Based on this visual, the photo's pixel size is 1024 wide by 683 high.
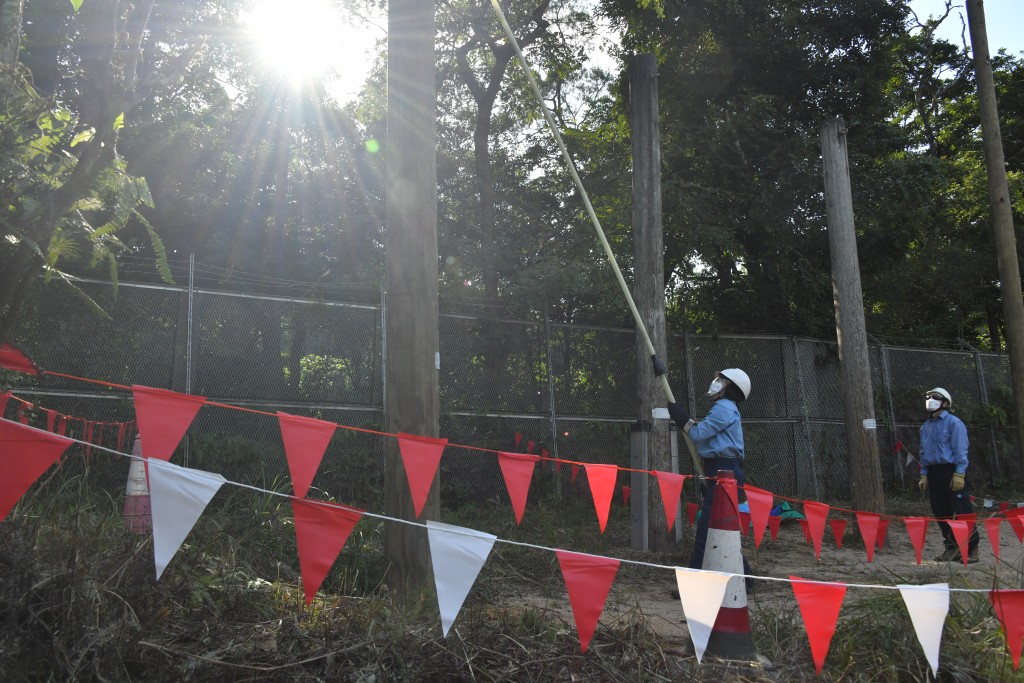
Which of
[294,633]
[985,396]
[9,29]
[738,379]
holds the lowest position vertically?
[294,633]

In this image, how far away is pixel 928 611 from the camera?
367 cm

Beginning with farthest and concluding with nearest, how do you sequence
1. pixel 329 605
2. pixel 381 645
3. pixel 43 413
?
pixel 43 413, pixel 329 605, pixel 381 645

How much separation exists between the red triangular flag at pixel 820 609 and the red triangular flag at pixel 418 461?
1887 millimetres

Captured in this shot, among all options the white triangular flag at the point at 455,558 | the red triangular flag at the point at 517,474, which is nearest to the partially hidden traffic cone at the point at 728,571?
the red triangular flag at the point at 517,474

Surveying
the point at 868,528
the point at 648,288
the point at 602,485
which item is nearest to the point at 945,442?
the point at 868,528

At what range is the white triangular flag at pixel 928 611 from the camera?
3.64m

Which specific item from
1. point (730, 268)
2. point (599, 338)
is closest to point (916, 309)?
point (730, 268)

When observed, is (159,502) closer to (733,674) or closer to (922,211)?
(733,674)

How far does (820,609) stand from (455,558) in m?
1.59

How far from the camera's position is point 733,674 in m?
3.91

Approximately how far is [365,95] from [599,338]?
23.6ft

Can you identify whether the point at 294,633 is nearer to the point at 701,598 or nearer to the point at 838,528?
the point at 701,598

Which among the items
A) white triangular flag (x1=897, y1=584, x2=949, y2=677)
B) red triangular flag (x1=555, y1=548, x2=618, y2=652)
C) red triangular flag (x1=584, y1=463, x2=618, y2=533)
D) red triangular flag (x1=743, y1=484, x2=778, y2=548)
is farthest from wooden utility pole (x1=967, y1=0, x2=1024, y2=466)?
red triangular flag (x1=555, y1=548, x2=618, y2=652)

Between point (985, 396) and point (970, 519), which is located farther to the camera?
point (985, 396)
